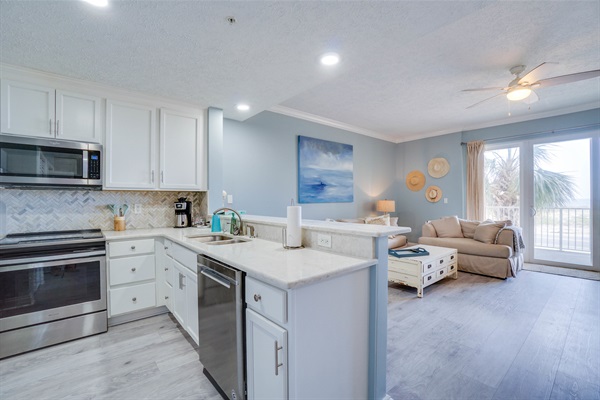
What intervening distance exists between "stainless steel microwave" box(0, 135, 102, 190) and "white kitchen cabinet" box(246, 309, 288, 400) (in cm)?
226

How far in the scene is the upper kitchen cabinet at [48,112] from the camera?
2.25 meters

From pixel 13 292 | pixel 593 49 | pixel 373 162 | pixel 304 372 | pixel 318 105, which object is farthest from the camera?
pixel 373 162

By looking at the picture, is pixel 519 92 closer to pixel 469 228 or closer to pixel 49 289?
pixel 469 228

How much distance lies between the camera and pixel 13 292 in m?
2.06

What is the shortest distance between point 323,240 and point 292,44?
143 centimetres

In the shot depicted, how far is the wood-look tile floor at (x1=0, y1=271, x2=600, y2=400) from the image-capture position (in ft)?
5.60

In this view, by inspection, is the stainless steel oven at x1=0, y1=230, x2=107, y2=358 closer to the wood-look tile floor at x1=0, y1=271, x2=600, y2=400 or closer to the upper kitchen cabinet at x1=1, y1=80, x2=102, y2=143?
the wood-look tile floor at x1=0, y1=271, x2=600, y2=400

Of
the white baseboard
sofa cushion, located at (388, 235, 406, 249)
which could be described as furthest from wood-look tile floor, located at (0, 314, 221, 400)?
the white baseboard

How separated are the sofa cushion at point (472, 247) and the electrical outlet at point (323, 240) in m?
3.59

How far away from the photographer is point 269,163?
4.18m

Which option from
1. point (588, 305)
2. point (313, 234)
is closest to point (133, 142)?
point (313, 234)

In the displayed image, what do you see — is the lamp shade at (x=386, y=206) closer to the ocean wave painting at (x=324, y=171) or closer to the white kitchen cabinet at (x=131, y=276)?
the ocean wave painting at (x=324, y=171)

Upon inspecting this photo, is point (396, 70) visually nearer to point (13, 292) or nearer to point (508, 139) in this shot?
point (508, 139)

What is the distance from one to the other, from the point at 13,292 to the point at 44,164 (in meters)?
1.07
